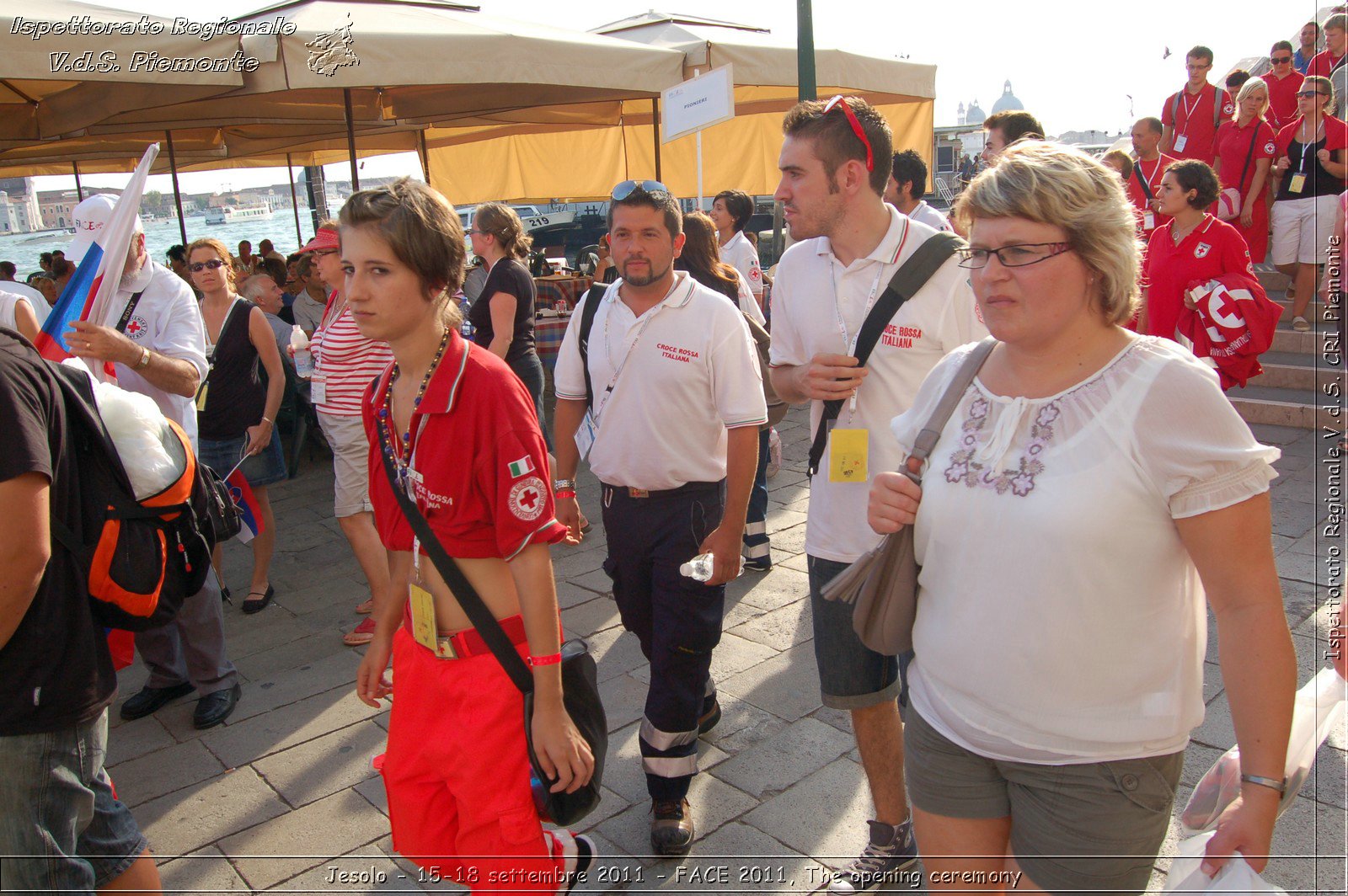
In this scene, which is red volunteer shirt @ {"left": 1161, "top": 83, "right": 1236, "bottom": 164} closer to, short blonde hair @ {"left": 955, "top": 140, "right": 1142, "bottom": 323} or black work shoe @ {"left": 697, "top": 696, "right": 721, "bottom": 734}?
black work shoe @ {"left": 697, "top": 696, "right": 721, "bottom": 734}

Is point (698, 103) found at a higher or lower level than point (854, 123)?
higher

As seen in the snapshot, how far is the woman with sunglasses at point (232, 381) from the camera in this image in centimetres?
486

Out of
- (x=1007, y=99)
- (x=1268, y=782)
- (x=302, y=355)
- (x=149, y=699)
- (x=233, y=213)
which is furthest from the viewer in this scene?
(x=1007, y=99)

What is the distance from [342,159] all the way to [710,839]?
51.3 ft

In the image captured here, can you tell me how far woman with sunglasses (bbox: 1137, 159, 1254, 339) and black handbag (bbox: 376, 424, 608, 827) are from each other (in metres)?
4.86

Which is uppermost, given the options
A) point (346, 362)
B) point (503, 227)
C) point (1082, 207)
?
point (503, 227)

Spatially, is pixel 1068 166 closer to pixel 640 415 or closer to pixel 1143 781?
pixel 1143 781

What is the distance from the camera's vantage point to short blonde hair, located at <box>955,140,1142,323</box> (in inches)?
62.2

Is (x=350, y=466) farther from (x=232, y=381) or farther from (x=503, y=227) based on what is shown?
(x=503, y=227)

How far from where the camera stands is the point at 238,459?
5.04 m

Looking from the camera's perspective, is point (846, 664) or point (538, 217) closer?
point (846, 664)

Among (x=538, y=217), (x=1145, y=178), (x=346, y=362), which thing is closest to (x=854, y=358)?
(x=346, y=362)

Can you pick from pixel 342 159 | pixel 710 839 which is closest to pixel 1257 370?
pixel 710 839

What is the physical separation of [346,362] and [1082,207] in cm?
356
